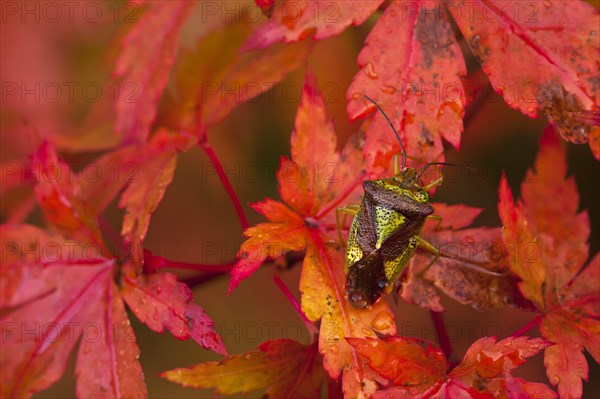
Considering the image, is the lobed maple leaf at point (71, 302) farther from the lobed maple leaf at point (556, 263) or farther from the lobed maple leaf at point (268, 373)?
the lobed maple leaf at point (556, 263)

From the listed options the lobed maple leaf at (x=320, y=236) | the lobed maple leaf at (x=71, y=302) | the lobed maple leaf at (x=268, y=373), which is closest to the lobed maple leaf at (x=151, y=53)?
the lobed maple leaf at (x=71, y=302)

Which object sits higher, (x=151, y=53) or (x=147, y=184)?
(x=151, y=53)

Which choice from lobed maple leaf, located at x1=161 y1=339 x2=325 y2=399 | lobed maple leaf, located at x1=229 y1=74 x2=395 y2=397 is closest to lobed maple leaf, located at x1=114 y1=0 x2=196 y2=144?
lobed maple leaf, located at x1=229 y1=74 x2=395 y2=397

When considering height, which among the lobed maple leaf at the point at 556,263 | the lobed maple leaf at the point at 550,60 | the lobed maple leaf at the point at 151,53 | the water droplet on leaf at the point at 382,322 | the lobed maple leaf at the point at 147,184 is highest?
the lobed maple leaf at the point at 151,53

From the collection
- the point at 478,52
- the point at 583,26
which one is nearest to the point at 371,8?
the point at 478,52

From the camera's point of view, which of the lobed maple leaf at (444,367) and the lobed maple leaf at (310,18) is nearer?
the lobed maple leaf at (444,367)

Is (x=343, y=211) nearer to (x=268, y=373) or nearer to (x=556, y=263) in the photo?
(x=268, y=373)

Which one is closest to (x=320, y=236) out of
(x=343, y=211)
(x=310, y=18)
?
(x=343, y=211)
